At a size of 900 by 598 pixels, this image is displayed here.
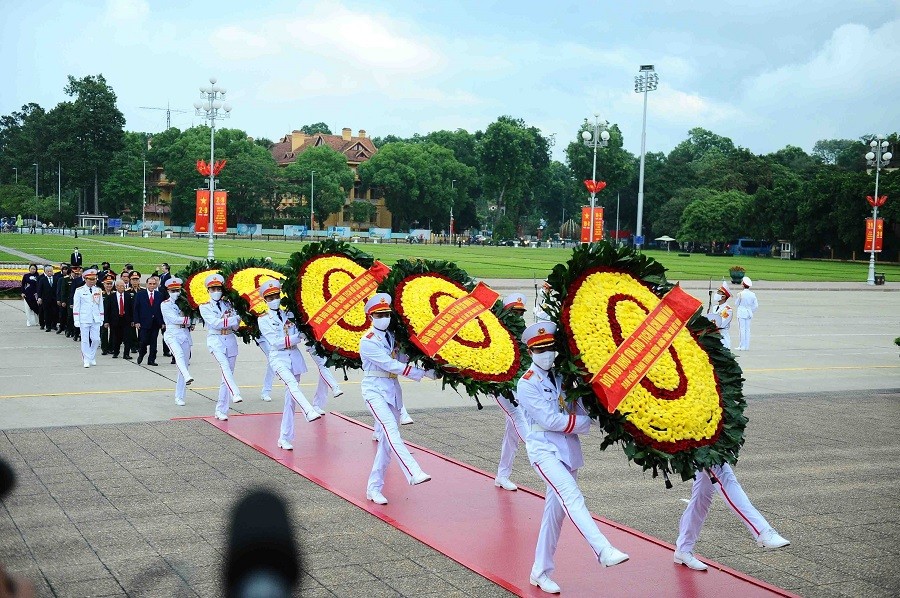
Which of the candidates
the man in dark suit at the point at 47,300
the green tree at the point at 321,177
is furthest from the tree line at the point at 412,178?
the man in dark suit at the point at 47,300

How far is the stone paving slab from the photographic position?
7.36m

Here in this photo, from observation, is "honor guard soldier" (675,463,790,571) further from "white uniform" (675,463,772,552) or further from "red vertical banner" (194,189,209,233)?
"red vertical banner" (194,189,209,233)

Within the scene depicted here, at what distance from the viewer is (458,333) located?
980 centimetres

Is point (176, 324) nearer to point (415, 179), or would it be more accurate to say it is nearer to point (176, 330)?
point (176, 330)

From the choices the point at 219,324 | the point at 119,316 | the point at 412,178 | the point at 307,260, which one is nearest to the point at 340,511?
the point at 307,260

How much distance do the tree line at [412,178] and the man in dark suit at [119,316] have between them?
237 feet

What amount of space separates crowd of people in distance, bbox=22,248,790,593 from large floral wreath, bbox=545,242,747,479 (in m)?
0.22

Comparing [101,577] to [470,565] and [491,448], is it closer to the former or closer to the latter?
[470,565]

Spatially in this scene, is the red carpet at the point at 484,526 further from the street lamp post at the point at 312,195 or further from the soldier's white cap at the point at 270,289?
the street lamp post at the point at 312,195

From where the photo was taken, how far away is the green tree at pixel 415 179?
106m

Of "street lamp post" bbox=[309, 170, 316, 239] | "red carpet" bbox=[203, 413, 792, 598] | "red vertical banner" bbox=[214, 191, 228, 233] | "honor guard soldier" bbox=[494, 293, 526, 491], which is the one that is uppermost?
"street lamp post" bbox=[309, 170, 316, 239]

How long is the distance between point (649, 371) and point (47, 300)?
835 inches

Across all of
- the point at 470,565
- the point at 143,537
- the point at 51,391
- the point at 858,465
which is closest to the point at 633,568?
the point at 470,565

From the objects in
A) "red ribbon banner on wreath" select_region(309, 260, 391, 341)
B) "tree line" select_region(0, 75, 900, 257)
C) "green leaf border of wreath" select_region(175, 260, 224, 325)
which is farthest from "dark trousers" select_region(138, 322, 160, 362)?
"tree line" select_region(0, 75, 900, 257)
